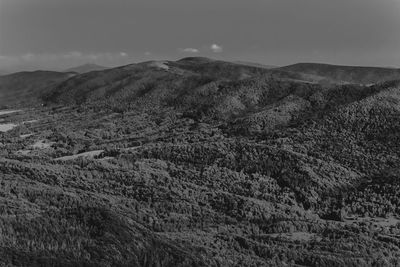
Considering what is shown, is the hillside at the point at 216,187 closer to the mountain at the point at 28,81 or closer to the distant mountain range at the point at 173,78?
the distant mountain range at the point at 173,78

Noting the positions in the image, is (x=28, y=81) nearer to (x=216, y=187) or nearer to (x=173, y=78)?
(x=173, y=78)

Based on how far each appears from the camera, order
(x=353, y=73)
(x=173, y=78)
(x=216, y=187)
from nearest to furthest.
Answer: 1. (x=216, y=187)
2. (x=173, y=78)
3. (x=353, y=73)

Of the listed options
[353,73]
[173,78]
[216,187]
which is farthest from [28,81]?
[216,187]

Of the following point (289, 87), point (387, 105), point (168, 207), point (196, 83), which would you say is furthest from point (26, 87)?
point (168, 207)

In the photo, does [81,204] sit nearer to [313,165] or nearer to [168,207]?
[168,207]

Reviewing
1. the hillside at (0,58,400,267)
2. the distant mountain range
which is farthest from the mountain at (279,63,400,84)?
the hillside at (0,58,400,267)

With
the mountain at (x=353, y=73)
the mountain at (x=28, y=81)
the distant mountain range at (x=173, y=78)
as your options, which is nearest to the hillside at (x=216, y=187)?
the distant mountain range at (x=173, y=78)

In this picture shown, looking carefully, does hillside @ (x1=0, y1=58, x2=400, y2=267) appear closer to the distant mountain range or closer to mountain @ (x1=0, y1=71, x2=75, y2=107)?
the distant mountain range

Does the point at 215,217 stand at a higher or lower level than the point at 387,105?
lower

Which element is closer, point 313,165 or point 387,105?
point 313,165
